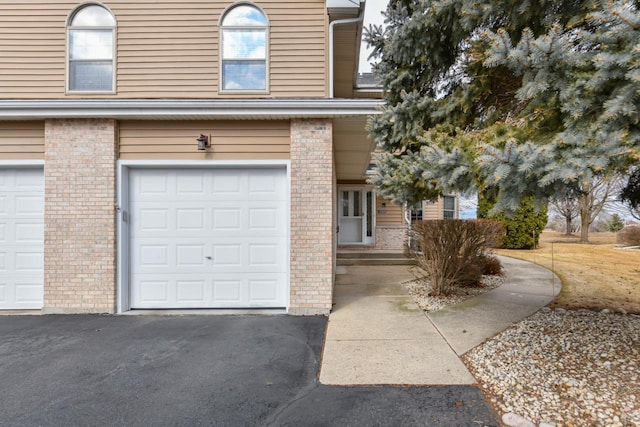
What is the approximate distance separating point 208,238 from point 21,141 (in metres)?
3.57

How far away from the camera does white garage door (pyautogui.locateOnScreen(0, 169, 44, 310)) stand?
5488 mm

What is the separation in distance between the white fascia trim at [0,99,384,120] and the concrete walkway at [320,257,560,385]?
132 inches

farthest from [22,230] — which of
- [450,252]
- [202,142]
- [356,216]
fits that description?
[356,216]

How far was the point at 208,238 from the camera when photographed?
558 centimetres

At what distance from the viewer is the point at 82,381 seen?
328 cm

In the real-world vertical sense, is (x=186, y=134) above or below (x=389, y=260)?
above

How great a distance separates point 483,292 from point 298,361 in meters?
4.45

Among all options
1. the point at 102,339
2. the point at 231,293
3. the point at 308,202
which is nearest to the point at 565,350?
the point at 308,202

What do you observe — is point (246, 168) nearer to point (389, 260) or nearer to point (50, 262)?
point (50, 262)

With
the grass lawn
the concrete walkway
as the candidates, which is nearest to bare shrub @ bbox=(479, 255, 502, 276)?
the concrete walkway

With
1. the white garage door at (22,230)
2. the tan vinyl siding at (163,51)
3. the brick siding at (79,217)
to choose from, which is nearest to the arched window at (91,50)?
the tan vinyl siding at (163,51)

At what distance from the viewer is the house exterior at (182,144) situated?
5410 millimetres

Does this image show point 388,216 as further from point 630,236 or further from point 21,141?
point 630,236

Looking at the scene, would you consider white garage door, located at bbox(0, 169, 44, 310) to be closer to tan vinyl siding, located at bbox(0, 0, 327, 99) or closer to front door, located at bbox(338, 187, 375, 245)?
tan vinyl siding, located at bbox(0, 0, 327, 99)
